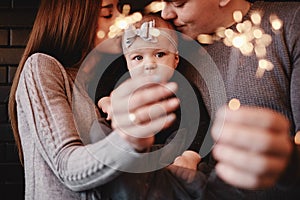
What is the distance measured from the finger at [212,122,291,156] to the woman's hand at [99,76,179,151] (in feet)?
0.23

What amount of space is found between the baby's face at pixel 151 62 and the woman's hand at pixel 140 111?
0.67 feet

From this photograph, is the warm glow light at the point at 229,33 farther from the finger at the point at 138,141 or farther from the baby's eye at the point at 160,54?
the finger at the point at 138,141

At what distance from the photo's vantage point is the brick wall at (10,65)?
124cm

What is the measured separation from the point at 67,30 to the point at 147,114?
355mm

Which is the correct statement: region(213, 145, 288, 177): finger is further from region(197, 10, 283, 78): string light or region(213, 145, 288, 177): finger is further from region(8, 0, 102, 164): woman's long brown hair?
region(8, 0, 102, 164): woman's long brown hair

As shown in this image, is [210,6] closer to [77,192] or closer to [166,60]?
[166,60]

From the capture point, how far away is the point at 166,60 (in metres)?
0.75

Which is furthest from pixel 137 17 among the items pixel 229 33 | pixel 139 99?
pixel 139 99

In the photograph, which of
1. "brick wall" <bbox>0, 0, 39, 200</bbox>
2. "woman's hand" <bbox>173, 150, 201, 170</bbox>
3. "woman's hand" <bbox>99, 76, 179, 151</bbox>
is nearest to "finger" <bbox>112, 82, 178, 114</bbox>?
"woman's hand" <bbox>99, 76, 179, 151</bbox>

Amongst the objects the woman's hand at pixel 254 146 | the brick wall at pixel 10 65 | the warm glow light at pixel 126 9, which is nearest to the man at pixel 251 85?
the woman's hand at pixel 254 146

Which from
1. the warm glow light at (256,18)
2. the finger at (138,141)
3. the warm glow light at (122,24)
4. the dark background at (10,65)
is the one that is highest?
the warm glow light at (256,18)

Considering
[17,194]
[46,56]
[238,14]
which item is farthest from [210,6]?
[17,194]

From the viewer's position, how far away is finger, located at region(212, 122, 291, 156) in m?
0.43

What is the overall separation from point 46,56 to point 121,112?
11.1 inches
